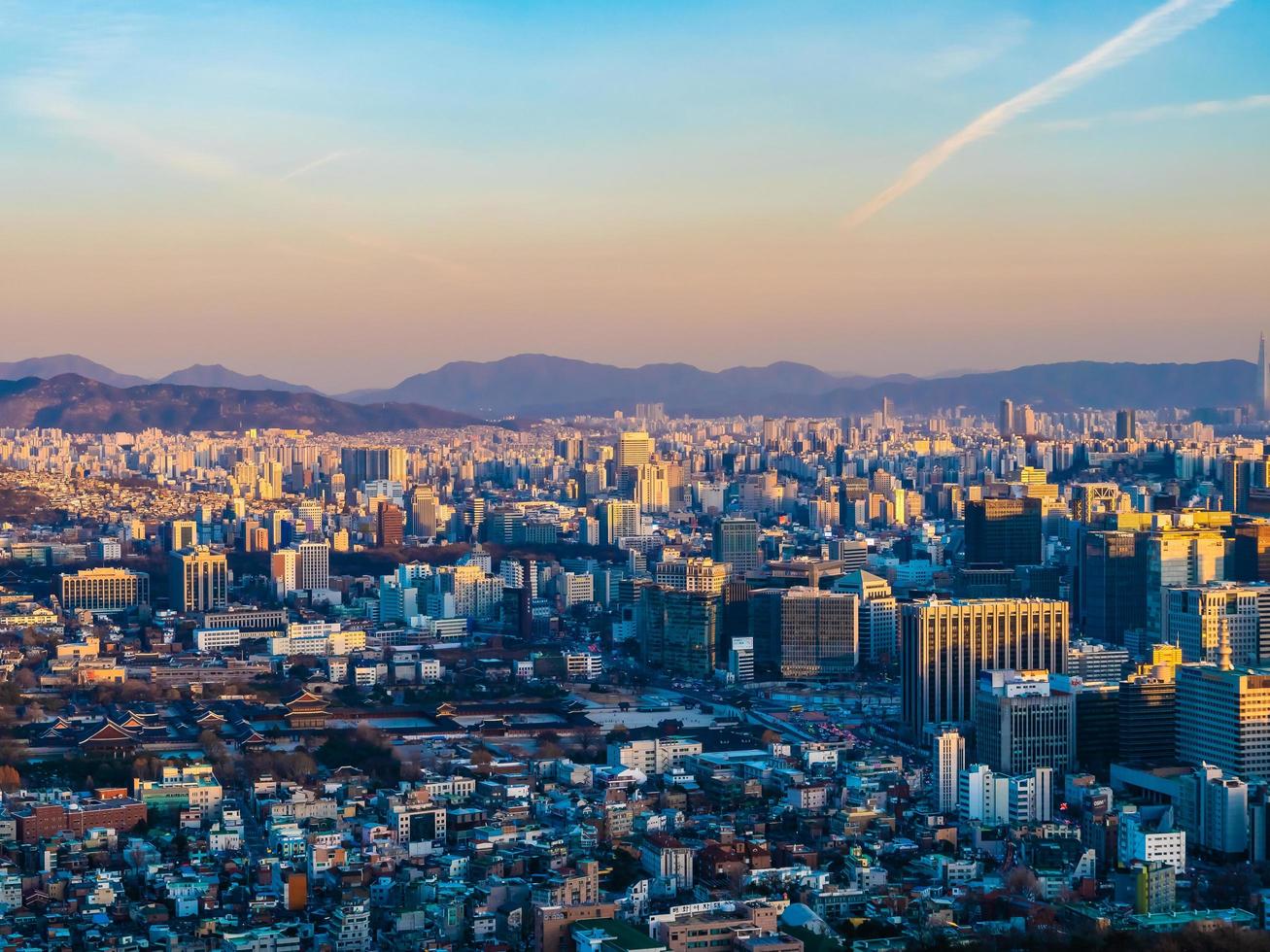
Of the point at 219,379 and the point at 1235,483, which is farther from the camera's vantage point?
the point at 219,379

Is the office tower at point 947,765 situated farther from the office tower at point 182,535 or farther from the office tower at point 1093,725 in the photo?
the office tower at point 182,535

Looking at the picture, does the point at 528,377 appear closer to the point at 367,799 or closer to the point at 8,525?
the point at 8,525

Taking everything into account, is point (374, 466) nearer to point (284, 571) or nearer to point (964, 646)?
point (284, 571)

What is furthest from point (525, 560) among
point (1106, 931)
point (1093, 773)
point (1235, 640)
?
point (1106, 931)

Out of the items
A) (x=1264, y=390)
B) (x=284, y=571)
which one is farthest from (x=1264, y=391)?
(x=284, y=571)

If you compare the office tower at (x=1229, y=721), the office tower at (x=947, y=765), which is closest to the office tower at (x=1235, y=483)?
the office tower at (x=1229, y=721)
